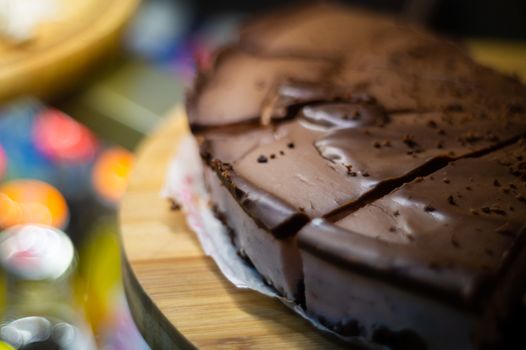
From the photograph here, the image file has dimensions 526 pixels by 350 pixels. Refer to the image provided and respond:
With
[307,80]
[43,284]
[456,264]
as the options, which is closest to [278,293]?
[456,264]

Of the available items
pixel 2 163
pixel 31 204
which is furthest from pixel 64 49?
pixel 2 163

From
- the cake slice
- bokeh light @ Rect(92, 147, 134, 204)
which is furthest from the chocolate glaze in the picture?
bokeh light @ Rect(92, 147, 134, 204)

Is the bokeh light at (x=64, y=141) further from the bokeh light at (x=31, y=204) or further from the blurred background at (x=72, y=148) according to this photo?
the bokeh light at (x=31, y=204)

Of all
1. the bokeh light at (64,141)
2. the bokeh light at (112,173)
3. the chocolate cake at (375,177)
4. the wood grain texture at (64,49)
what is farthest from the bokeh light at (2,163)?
the chocolate cake at (375,177)

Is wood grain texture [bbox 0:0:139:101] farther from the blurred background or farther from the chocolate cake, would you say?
the chocolate cake

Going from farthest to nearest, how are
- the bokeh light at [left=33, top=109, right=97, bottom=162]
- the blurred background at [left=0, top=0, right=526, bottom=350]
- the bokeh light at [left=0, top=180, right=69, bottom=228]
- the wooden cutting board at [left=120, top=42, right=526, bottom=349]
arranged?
the bokeh light at [left=33, top=109, right=97, bottom=162] < the bokeh light at [left=0, top=180, right=69, bottom=228] < the blurred background at [left=0, top=0, right=526, bottom=350] < the wooden cutting board at [left=120, top=42, right=526, bottom=349]

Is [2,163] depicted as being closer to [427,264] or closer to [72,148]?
[72,148]
